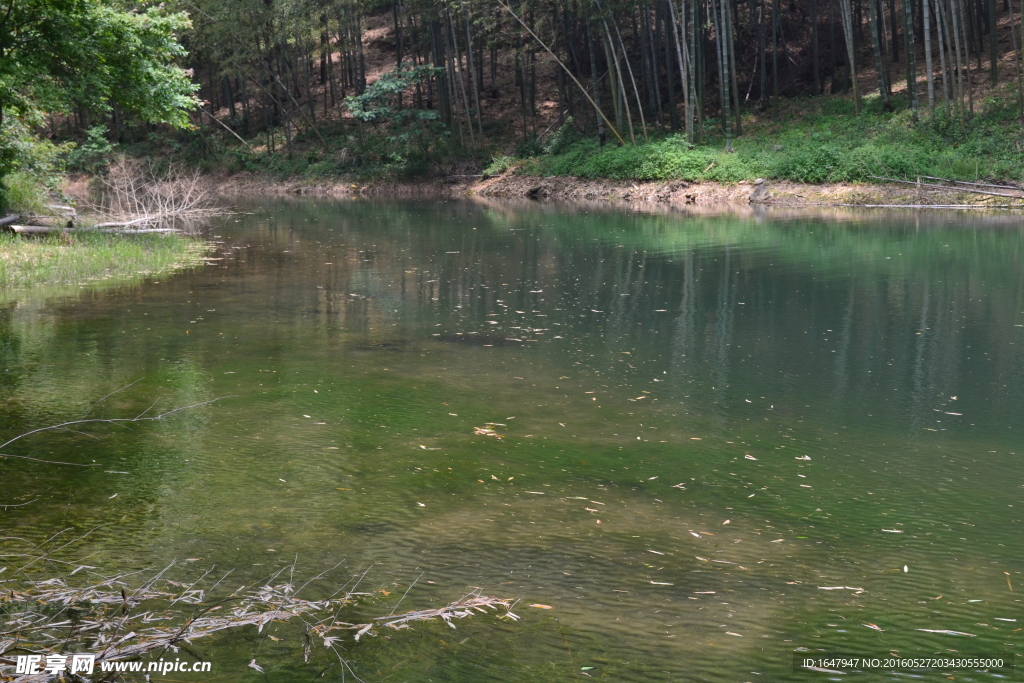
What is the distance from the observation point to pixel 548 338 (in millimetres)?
10664

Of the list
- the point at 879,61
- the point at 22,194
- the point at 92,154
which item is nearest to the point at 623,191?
the point at 879,61

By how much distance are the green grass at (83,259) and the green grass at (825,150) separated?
17693mm

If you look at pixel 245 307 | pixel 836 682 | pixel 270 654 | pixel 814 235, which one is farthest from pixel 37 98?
pixel 836 682

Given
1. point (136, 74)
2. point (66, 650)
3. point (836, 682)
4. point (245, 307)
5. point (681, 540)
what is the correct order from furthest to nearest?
point (136, 74), point (245, 307), point (681, 540), point (836, 682), point (66, 650)

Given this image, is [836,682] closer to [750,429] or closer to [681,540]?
[681,540]

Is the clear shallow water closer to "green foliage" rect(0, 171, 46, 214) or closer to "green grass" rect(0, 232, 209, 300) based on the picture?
"green grass" rect(0, 232, 209, 300)

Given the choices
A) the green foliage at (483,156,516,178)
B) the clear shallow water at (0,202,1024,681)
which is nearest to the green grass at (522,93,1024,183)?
the green foliage at (483,156,516,178)

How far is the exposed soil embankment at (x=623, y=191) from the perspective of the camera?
85.6 ft

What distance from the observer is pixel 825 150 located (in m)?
28.4

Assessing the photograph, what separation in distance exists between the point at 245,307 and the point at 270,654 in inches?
355

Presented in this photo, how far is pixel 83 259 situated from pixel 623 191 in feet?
66.4
